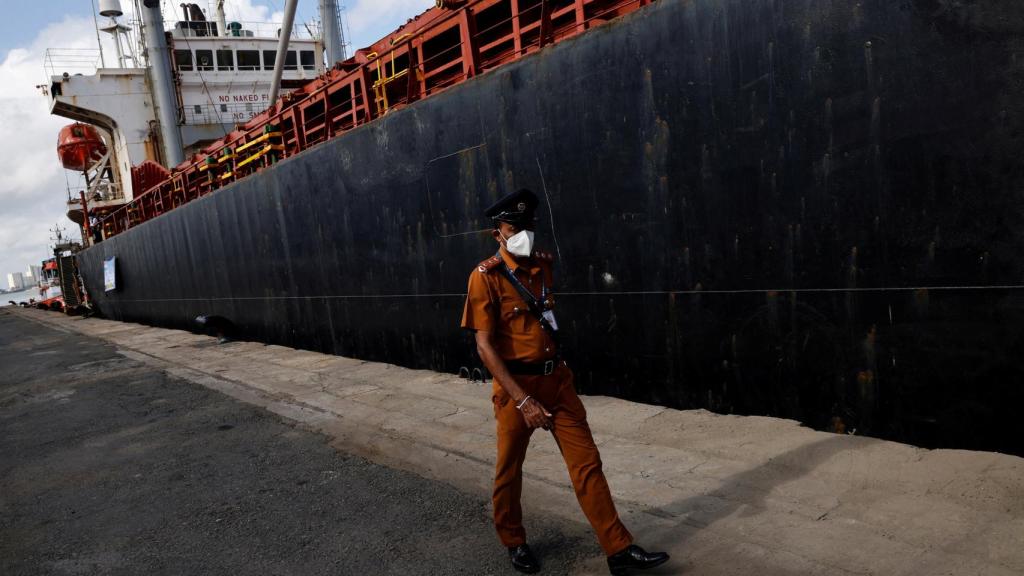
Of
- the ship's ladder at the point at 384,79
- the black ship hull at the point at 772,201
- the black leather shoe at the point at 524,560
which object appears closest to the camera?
the black leather shoe at the point at 524,560

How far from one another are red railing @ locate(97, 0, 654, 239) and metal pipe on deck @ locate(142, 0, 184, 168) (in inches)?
324

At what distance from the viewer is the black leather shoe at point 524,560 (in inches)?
113

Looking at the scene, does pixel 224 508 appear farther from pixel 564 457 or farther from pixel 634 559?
pixel 634 559

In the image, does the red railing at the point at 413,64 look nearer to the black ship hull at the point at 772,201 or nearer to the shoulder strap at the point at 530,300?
the black ship hull at the point at 772,201

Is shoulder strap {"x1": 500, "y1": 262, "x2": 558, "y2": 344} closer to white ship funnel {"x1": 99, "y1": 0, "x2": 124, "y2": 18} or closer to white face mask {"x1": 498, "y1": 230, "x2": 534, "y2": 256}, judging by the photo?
white face mask {"x1": 498, "y1": 230, "x2": 534, "y2": 256}

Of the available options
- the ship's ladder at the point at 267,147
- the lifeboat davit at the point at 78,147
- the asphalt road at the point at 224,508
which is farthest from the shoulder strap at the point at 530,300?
the lifeboat davit at the point at 78,147

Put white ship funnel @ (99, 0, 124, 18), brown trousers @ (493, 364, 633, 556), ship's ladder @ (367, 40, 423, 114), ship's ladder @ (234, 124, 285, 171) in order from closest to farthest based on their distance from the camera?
brown trousers @ (493, 364, 633, 556)
ship's ladder @ (367, 40, 423, 114)
ship's ladder @ (234, 124, 285, 171)
white ship funnel @ (99, 0, 124, 18)

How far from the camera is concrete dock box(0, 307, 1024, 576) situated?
108 inches

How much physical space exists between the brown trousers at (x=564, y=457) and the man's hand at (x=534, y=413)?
86mm

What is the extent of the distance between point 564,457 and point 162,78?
22.2 m

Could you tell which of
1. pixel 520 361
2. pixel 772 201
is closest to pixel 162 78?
pixel 772 201

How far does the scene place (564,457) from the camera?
8.96 ft

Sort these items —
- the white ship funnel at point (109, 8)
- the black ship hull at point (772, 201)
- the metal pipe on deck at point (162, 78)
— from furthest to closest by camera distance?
the white ship funnel at point (109, 8)
the metal pipe on deck at point (162, 78)
the black ship hull at point (772, 201)

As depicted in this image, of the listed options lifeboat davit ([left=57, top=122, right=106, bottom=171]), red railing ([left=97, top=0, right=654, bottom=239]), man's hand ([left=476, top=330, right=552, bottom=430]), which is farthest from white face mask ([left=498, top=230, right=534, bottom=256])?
lifeboat davit ([left=57, top=122, right=106, bottom=171])
